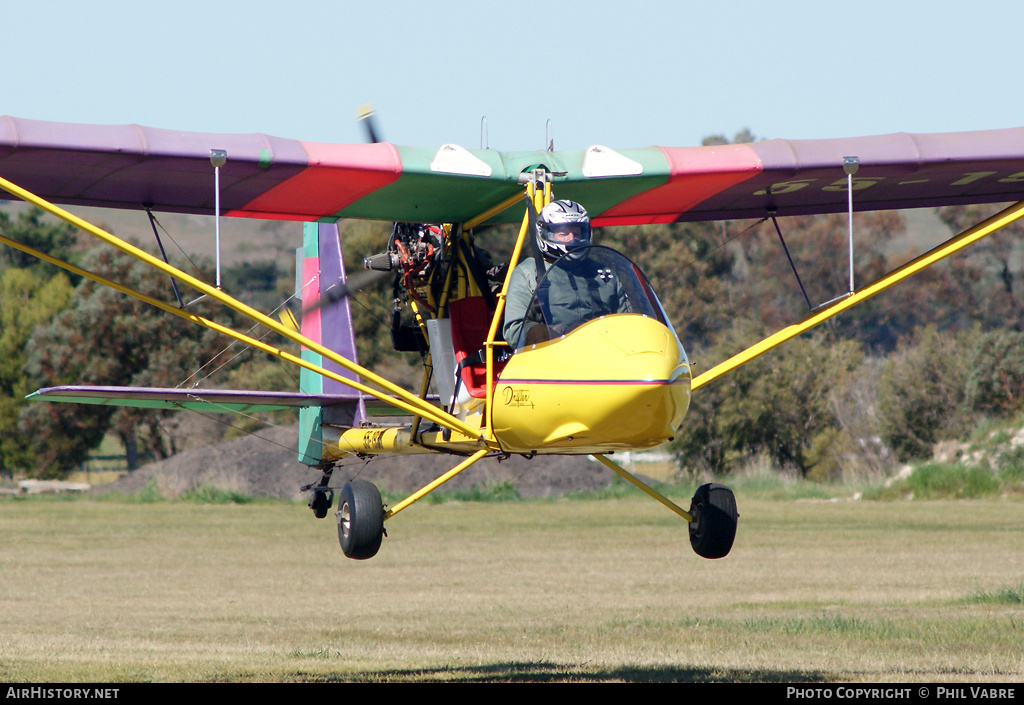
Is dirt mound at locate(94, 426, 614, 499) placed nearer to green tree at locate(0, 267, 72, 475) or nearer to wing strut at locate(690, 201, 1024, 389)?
green tree at locate(0, 267, 72, 475)

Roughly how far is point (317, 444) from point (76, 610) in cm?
900

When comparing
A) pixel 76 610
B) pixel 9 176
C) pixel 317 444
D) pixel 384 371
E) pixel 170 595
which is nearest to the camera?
pixel 9 176

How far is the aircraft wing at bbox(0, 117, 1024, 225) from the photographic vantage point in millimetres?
9867

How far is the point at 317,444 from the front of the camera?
1377 cm

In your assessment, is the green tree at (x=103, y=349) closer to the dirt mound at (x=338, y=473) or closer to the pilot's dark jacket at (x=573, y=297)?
the dirt mound at (x=338, y=473)

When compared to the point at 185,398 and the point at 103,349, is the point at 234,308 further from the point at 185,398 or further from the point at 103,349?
the point at 103,349

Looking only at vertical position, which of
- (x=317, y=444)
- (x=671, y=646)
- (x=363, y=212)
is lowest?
(x=671, y=646)

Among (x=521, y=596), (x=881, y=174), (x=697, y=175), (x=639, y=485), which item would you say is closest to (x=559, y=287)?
(x=639, y=485)

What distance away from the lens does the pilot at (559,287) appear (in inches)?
346

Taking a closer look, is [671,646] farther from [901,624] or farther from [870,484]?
[870,484]

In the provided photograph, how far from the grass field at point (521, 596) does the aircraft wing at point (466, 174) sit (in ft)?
16.8

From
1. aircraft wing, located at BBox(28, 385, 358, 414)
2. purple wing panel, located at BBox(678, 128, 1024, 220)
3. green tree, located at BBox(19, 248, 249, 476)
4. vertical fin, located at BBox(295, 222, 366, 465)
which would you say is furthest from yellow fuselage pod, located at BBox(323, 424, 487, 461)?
green tree, located at BBox(19, 248, 249, 476)

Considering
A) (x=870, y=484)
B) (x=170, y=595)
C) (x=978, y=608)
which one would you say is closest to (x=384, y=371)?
(x=870, y=484)

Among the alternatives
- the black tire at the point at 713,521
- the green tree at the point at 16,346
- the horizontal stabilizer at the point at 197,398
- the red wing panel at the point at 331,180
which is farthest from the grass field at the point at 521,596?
the green tree at the point at 16,346
